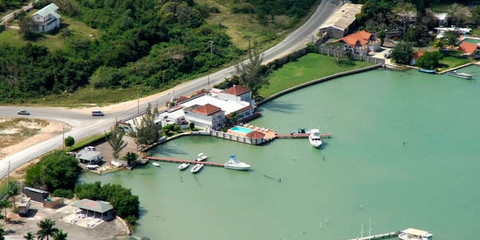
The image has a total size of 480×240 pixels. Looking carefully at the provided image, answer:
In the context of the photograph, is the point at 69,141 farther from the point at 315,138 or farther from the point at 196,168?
the point at 315,138

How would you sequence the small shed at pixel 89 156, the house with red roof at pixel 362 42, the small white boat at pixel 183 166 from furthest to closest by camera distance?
the house with red roof at pixel 362 42, the small shed at pixel 89 156, the small white boat at pixel 183 166

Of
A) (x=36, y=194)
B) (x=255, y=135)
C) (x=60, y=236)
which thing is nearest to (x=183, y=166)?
(x=255, y=135)

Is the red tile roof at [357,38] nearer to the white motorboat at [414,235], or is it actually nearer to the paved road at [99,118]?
the paved road at [99,118]

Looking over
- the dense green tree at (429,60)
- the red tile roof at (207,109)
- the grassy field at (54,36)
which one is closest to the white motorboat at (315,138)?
the red tile roof at (207,109)

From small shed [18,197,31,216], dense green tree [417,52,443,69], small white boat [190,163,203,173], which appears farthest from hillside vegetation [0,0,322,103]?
small shed [18,197,31,216]

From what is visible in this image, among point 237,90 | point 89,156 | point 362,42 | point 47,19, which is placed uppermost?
point 47,19

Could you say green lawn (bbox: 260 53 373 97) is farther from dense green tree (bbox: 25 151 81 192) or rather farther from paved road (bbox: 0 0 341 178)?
dense green tree (bbox: 25 151 81 192)
